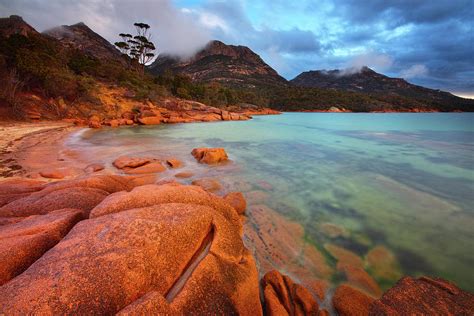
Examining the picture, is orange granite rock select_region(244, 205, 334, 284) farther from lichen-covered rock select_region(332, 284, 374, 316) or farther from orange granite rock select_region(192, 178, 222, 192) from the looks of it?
orange granite rock select_region(192, 178, 222, 192)

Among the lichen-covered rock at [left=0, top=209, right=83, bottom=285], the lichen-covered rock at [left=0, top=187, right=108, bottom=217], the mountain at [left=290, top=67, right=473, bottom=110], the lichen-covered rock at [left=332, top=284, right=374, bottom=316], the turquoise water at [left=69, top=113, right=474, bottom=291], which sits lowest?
the turquoise water at [left=69, top=113, right=474, bottom=291]

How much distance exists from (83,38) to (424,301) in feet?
509

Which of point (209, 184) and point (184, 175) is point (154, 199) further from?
point (184, 175)

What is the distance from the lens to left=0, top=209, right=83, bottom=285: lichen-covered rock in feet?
8.37

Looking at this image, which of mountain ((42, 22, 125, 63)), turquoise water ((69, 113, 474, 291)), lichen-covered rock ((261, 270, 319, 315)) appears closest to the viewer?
lichen-covered rock ((261, 270, 319, 315))

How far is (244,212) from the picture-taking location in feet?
20.6

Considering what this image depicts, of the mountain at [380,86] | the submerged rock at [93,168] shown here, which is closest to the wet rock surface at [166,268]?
the submerged rock at [93,168]

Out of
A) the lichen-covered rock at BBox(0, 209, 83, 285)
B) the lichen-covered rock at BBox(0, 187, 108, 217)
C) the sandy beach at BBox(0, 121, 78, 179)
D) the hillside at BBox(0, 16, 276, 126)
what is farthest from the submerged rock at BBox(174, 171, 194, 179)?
the hillside at BBox(0, 16, 276, 126)

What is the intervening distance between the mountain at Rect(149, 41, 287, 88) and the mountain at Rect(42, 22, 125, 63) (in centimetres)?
3144

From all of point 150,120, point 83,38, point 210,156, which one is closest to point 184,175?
point 210,156

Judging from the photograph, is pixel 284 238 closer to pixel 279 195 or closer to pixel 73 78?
pixel 279 195

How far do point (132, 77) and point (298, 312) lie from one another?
47.6 metres

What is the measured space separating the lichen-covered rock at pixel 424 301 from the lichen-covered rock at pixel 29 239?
439cm

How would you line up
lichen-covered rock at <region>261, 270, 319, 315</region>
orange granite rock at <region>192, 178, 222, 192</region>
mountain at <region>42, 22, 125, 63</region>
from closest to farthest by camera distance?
lichen-covered rock at <region>261, 270, 319, 315</region>, orange granite rock at <region>192, 178, 222, 192</region>, mountain at <region>42, 22, 125, 63</region>
